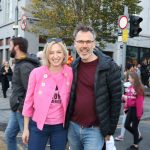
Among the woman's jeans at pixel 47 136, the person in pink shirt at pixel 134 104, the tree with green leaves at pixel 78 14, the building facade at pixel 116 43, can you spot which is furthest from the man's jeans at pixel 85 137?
the building facade at pixel 116 43

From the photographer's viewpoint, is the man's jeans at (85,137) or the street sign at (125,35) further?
the street sign at (125,35)

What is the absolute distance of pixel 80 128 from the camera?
4.10 meters

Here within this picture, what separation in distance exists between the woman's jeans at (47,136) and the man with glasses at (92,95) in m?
0.20

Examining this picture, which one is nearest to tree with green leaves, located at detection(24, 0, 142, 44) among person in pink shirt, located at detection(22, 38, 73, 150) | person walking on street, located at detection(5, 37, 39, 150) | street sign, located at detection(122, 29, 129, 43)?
street sign, located at detection(122, 29, 129, 43)

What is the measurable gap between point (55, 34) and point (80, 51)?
20169 mm

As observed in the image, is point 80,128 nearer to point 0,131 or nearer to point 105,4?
point 0,131

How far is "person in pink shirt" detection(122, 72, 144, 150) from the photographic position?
25.3 feet

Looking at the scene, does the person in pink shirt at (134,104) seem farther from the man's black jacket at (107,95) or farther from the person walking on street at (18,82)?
the man's black jacket at (107,95)

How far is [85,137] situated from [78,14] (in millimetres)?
20314

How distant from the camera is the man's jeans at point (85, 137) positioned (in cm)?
406

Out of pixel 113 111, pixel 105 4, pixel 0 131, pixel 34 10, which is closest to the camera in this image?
pixel 113 111

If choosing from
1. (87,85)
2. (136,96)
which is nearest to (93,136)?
(87,85)

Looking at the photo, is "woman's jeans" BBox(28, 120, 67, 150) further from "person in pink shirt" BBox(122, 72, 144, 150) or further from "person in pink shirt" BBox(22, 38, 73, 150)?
"person in pink shirt" BBox(122, 72, 144, 150)

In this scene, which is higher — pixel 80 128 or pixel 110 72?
pixel 110 72
